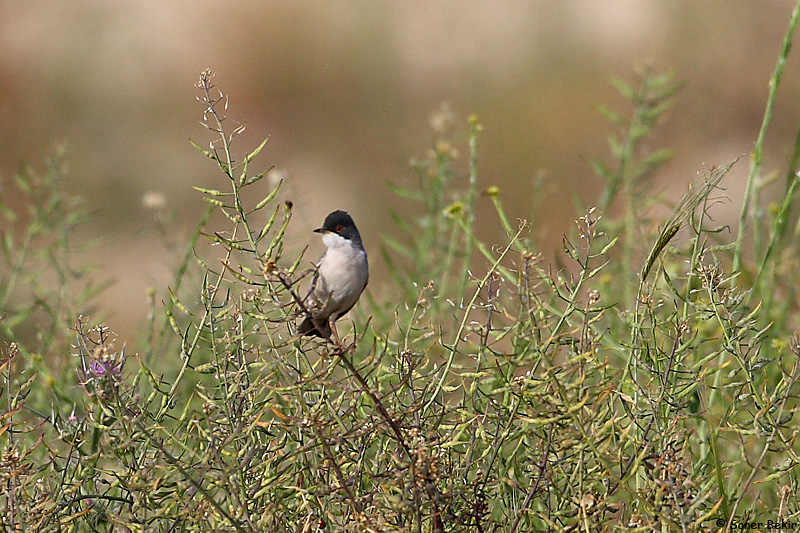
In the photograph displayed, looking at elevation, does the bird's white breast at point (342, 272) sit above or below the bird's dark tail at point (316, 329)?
above

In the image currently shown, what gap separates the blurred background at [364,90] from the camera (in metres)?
8.19

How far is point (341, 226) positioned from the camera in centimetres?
328

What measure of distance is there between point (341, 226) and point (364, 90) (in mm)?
6227

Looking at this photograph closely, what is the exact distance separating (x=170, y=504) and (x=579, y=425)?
23.1 inches

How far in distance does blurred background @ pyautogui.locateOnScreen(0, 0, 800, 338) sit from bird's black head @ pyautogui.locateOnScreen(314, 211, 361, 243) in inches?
165

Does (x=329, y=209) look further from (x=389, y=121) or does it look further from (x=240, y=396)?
(x=240, y=396)

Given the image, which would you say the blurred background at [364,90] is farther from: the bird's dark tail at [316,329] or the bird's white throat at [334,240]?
the bird's dark tail at [316,329]

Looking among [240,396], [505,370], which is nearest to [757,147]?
[505,370]

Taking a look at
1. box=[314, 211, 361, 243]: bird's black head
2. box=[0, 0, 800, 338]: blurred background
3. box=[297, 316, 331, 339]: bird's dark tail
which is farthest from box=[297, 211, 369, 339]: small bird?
box=[0, 0, 800, 338]: blurred background

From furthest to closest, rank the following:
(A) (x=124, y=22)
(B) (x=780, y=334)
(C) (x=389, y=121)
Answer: (A) (x=124, y=22), (C) (x=389, y=121), (B) (x=780, y=334)

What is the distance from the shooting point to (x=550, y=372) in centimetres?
120

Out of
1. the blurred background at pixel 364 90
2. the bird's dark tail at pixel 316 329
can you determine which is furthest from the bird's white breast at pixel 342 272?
the blurred background at pixel 364 90

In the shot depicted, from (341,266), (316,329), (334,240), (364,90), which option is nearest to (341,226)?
(334,240)

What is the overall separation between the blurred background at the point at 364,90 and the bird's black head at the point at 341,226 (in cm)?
419
